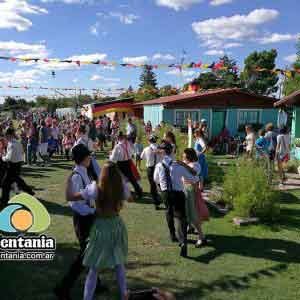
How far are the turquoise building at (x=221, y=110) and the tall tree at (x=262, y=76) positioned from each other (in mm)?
23510

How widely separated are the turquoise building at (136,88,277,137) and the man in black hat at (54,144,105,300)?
1966 centimetres

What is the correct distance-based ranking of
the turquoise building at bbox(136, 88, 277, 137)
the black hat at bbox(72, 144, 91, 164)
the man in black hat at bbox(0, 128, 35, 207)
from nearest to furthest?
the black hat at bbox(72, 144, 91, 164)
the man in black hat at bbox(0, 128, 35, 207)
the turquoise building at bbox(136, 88, 277, 137)

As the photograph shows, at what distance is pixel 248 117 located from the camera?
24.9m

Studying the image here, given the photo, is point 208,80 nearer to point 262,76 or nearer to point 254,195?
point 262,76

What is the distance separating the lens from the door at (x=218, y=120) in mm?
24369

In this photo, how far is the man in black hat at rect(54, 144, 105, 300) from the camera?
4086 mm

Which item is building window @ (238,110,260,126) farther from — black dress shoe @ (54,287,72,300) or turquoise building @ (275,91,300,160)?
black dress shoe @ (54,287,72,300)

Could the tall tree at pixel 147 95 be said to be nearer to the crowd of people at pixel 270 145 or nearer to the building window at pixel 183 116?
the building window at pixel 183 116

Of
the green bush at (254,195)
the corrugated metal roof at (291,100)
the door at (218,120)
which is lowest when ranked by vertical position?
the green bush at (254,195)

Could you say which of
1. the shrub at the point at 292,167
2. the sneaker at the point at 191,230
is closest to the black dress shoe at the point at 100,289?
the sneaker at the point at 191,230

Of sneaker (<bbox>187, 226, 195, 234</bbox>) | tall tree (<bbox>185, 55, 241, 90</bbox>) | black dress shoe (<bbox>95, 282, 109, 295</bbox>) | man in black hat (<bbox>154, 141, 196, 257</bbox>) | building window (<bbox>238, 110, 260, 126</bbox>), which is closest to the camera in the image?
black dress shoe (<bbox>95, 282, 109, 295</bbox>)

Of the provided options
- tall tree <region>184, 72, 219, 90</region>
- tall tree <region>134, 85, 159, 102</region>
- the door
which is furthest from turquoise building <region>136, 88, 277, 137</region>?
tall tree <region>184, 72, 219, 90</region>

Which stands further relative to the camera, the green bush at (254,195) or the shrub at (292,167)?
the shrub at (292,167)

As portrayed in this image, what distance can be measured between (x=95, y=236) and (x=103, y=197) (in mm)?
419
